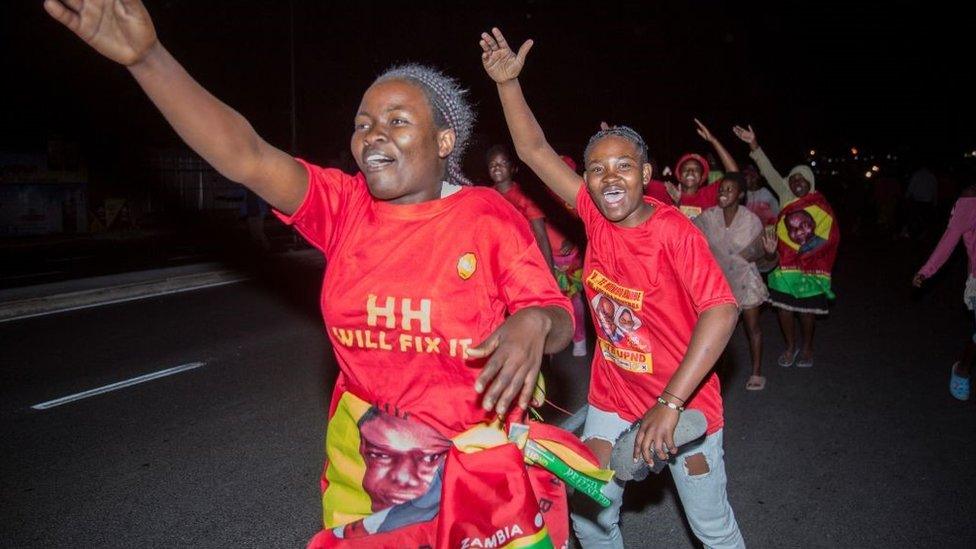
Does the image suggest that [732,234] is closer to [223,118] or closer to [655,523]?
[655,523]

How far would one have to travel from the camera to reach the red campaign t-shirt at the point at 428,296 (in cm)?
195

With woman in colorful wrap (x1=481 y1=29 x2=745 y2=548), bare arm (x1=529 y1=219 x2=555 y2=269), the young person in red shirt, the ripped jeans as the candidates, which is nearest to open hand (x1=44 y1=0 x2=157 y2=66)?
woman in colorful wrap (x1=481 y1=29 x2=745 y2=548)

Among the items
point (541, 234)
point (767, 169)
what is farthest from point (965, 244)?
point (541, 234)

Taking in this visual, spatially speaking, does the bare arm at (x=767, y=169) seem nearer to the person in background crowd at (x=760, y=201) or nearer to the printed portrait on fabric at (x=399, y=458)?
the person in background crowd at (x=760, y=201)

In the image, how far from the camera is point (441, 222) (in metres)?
2.06

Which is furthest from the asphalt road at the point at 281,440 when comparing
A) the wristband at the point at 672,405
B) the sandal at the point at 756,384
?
the wristband at the point at 672,405

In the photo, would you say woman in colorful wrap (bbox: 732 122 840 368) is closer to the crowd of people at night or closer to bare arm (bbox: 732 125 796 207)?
bare arm (bbox: 732 125 796 207)

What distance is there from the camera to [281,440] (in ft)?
16.8

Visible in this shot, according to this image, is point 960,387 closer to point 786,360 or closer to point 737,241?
point 786,360

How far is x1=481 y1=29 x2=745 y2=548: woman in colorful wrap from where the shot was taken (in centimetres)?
250

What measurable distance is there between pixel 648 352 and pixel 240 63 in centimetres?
3235

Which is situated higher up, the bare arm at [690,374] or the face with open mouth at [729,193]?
the face with open mouth at [729,193]

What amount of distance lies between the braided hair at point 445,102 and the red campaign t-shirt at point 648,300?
84 cm

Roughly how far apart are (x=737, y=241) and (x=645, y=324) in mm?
3536
